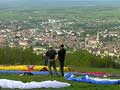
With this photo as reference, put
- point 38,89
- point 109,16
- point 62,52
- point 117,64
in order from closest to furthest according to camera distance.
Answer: point 38,89 < point 62,52 < point 117,64 < point 109,16

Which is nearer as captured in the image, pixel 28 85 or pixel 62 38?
pixel 28 85

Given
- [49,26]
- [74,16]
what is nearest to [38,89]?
[49,26]

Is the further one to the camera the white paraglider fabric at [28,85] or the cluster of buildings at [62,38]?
the cluster of buildings at [62,38]

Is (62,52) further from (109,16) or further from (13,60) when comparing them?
(109,16)

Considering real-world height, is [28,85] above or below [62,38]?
above

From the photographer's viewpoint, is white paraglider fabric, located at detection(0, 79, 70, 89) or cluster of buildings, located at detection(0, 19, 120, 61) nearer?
white paraglider fabric, located at detection(0, 79, 70, 89)

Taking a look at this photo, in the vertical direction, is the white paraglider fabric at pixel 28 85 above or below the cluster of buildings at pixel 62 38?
above

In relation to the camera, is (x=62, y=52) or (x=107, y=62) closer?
(x=62, y=52)

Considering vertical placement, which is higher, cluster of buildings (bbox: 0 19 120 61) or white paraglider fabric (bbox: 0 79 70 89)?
A: white paraglider fabric (bbox: 0 79 70 89)

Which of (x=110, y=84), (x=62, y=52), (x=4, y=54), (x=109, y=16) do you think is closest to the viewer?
(x=110, y=84)

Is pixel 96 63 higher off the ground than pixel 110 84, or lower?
lower

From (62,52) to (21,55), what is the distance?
76.5 feet

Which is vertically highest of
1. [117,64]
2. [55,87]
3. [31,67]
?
[55,87]

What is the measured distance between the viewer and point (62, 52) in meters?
25.8
